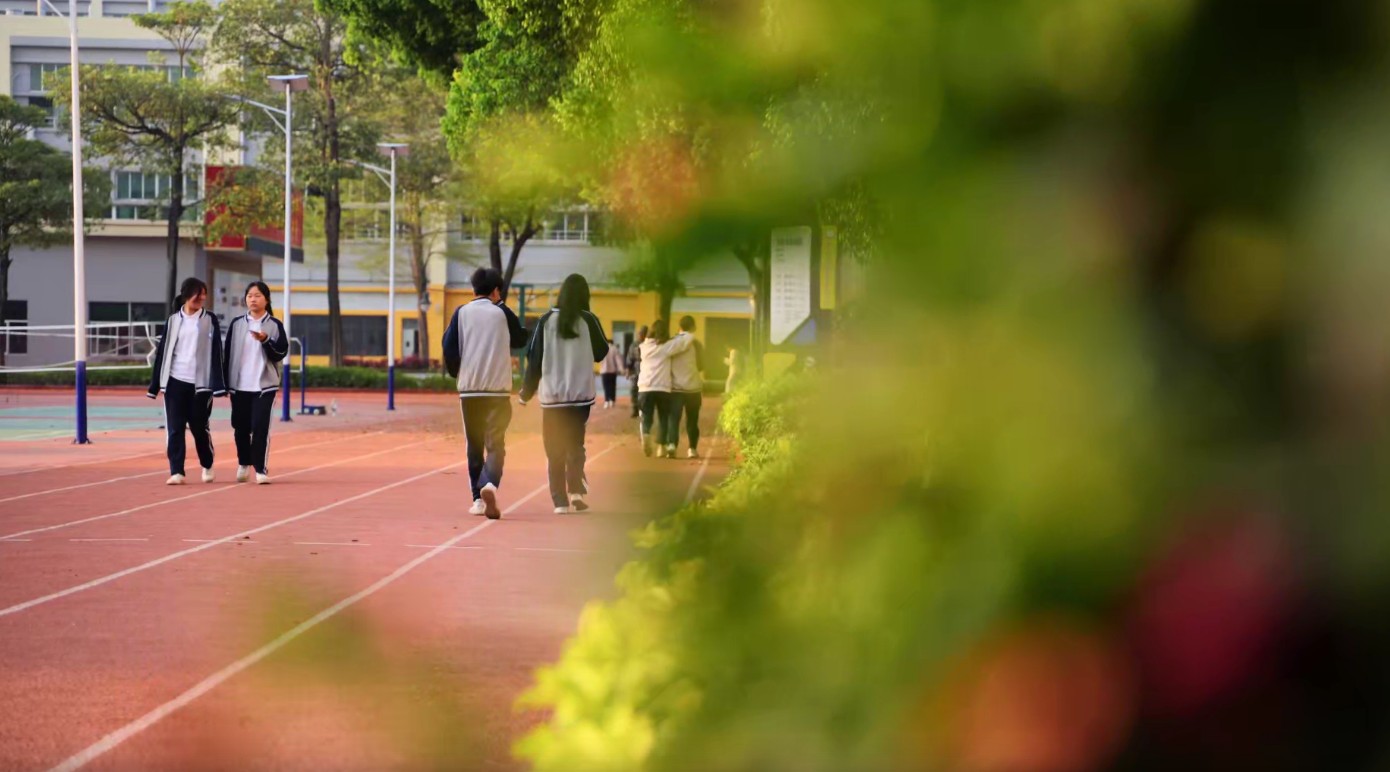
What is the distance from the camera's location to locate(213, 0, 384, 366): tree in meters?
46.3

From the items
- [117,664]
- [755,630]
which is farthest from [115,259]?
[755,630]

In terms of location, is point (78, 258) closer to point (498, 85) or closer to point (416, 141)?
point (498, 85)

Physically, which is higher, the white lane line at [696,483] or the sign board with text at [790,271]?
the sign board with text at [790,271]

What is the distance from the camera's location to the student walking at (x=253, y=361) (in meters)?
15.6

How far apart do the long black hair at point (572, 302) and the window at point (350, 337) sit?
39.1 metres

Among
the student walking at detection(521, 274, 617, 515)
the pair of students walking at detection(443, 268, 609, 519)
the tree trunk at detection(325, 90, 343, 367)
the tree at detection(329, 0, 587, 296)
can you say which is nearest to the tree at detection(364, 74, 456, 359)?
the tree trunk at detection(325, 90, 343, 367)

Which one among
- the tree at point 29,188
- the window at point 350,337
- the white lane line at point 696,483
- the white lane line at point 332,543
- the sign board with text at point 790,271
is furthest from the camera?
the tree at point 29,188

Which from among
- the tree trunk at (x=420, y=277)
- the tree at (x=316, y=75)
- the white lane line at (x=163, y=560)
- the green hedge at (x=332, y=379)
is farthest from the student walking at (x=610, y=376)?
the white lane line at (x=163, y=560)

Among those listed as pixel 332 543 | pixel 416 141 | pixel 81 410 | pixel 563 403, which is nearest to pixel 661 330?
pixel 332 543

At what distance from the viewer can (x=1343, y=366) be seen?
38.6 inches

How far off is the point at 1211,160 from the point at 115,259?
7175 centimetres

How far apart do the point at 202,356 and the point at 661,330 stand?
49.2 feet

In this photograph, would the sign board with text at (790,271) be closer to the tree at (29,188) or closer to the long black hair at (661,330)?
the long black hair at (661,330)

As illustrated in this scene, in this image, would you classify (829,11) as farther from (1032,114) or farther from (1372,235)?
(1372,235)
